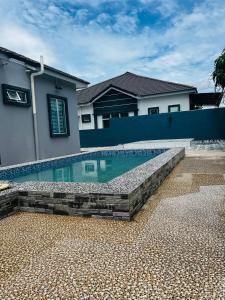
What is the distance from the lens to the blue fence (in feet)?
61.9

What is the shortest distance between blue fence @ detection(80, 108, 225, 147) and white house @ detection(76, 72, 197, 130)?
128 inches

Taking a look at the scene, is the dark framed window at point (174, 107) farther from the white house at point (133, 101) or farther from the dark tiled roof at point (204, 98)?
the dark tiled roof at point (204, 98)

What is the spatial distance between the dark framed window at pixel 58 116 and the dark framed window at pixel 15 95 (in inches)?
53.7

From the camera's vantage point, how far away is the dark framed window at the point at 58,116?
40.2 ft

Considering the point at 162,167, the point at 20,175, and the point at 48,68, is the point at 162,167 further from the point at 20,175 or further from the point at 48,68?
the point at 48,68

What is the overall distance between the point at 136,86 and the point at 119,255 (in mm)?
24184

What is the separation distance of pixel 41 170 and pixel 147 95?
15.7m

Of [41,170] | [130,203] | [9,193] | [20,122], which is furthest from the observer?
[20,122]

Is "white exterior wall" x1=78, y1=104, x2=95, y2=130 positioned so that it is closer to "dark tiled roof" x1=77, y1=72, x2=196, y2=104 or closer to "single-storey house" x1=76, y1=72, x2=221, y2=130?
"single-storey house" x1=76, y1=72, x2=221, y2=130

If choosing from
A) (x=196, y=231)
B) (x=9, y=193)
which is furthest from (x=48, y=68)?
(x=196, y=231)

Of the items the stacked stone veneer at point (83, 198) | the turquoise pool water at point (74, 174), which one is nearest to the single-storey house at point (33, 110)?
the turquoise pool water at point (74, 174)

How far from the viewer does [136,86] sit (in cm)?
2602

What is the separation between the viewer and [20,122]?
10.4 meters

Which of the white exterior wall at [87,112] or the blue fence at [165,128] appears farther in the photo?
the white exterior wall at [87,112]
